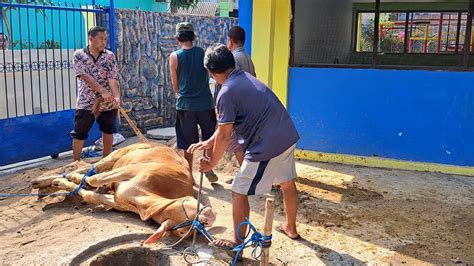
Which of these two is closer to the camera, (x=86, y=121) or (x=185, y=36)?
(x=185, y=36)

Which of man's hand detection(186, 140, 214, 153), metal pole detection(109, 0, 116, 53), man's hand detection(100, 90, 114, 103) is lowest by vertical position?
man's hand detection(186, 140, 214, 153)

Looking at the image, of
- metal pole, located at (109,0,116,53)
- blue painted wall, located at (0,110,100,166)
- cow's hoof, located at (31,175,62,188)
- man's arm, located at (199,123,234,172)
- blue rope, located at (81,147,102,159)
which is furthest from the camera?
metal pole, located at (109,0,116,53)

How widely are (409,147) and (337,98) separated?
3.68ft

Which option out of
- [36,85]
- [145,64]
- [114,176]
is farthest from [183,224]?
[145,64]

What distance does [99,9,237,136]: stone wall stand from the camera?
834 cm

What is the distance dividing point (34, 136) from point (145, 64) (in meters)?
2.85

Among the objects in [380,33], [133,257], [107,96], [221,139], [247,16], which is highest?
[247,16]

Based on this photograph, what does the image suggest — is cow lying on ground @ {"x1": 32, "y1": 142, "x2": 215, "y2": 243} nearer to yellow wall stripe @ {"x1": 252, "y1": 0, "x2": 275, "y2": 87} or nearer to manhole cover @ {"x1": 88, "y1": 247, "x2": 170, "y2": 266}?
manhole cover @ {"x1": 88, "y1": 247, "x2": 170, "y2": 266}

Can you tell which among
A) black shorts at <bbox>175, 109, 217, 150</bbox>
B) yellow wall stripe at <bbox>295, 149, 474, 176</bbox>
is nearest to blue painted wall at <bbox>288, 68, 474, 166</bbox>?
yellow wall stripe at <bbox>295, 149, 474, 176</bbox>

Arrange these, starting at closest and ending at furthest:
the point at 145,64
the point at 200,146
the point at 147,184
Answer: the point at 200,146, the point at 147,184, the point at 145,64

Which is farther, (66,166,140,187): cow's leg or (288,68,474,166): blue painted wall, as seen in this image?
(288,68,474,166): blue painted wall

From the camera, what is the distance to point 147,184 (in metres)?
4.21

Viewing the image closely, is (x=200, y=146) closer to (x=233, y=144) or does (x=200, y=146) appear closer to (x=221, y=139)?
(x=221, y=139)

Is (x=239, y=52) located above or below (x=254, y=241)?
above
